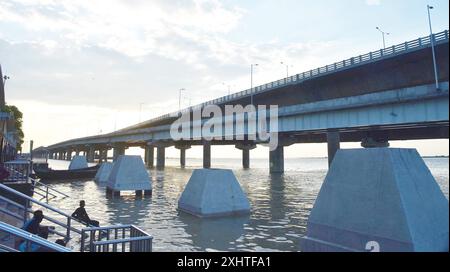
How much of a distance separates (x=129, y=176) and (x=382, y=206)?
2431 centimetres

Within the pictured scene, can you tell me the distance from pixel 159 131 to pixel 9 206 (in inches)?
2147

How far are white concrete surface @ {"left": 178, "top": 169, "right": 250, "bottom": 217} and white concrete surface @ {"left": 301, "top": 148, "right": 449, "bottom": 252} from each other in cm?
1034

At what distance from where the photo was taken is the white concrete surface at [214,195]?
18391 mm

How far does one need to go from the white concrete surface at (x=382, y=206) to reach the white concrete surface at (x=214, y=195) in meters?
10.3

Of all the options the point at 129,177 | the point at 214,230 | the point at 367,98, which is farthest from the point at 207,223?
the point at 367,98

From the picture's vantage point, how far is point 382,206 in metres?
7.53

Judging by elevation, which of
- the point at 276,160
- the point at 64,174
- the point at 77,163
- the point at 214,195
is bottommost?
the point at 214,195

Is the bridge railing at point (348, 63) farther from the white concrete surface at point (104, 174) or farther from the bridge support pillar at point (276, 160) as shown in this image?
the white concrete surface at point (104, 174)

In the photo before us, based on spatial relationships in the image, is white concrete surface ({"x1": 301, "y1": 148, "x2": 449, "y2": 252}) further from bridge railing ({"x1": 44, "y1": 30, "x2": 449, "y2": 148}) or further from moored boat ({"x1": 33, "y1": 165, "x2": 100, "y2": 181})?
moored boat ({"x1": 33, "y1": 165, "x2": 100, "y2": 181})

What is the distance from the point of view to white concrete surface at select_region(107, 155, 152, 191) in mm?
27828

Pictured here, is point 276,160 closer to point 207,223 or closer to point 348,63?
point 348,63
